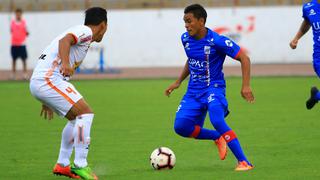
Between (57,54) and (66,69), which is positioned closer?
(66,69)

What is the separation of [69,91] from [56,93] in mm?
155

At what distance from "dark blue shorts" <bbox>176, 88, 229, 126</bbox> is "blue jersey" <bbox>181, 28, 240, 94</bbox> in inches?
3.1

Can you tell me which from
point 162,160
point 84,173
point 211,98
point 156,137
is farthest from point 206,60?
point 156,137

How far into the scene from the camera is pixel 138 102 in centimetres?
2064

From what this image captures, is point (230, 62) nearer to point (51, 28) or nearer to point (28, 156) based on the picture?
point (51, 28)

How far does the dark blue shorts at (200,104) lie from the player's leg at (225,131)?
0.24 ft

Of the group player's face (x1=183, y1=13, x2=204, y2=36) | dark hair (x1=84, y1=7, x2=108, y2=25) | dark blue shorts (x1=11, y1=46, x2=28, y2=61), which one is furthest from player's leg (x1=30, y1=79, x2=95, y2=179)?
dark blue shorts (x1=11, y1=46, x2=28, y2=61)

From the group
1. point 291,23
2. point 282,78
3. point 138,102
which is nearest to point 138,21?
point 291,23

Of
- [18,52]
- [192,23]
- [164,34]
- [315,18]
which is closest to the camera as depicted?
[192,23]

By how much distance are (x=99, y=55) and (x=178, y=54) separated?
3326 millimetres

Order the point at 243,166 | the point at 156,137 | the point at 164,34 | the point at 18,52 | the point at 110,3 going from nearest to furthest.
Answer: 1. the point at 243,166
2. the point at 156,137
3. the point at 18,52
4. the point at 164,34
5. the point at 110,3

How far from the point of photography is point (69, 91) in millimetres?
9508

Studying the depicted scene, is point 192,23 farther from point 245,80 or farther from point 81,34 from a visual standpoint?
point 81,34

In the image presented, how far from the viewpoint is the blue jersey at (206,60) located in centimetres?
1059
